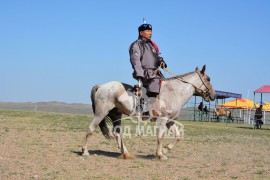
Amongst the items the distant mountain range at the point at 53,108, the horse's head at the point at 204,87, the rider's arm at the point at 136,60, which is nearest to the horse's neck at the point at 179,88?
the horse's head at the point at 204,87

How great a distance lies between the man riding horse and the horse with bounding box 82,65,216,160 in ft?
1.04

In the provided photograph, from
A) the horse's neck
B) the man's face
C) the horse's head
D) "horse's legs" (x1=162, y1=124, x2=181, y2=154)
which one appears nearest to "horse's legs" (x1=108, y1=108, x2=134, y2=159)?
"horse's legs" (x1=162, y1=124, x2=181, y2=154)

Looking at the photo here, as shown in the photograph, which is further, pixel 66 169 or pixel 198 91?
pixel 198 91

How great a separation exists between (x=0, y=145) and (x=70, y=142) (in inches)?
102

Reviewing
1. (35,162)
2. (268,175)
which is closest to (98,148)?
(35,162)

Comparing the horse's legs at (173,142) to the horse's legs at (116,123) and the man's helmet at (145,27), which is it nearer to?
the horse's legs at (116,123)

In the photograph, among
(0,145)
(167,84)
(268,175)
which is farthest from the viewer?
(0,145)

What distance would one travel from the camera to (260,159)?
10.9 metres

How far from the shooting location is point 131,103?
10.2 metres

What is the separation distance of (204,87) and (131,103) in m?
1.99

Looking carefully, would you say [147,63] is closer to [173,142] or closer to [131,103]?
[131,103]

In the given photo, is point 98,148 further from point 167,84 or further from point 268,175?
point 268,175

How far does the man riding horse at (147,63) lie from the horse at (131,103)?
1.04 ft

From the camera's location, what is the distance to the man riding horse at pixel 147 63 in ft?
32.5
